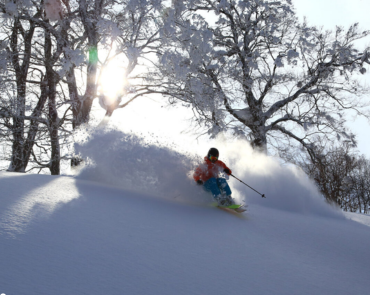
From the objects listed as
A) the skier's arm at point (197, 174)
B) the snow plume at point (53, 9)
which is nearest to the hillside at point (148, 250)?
the skier's arm at point (197, 174)

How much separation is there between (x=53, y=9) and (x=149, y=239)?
11016 mm

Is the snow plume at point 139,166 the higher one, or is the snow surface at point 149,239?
the snow plume at point 139,166

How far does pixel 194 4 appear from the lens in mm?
15531

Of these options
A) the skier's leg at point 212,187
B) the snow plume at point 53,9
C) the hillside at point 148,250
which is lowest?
the hillside at point 148,250

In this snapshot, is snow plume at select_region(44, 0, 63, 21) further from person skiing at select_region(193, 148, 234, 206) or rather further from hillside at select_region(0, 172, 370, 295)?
person skiing at select_region(193, 148, 234, 206)

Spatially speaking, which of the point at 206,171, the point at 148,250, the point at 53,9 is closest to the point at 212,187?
the point at 206,171

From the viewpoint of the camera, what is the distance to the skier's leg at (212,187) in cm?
583

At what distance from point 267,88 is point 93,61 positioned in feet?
31.8

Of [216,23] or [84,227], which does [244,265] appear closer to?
[84,227]

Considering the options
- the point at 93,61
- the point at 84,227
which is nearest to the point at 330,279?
the point at 84,227

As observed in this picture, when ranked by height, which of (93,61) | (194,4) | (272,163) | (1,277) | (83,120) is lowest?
(1,277)

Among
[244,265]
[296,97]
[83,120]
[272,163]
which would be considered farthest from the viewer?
[296,97]

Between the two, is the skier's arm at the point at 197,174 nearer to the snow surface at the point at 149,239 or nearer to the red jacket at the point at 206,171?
the red jacket at the point at 206,171

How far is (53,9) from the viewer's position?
441 inches
